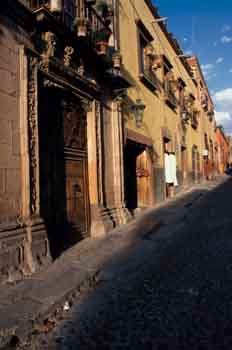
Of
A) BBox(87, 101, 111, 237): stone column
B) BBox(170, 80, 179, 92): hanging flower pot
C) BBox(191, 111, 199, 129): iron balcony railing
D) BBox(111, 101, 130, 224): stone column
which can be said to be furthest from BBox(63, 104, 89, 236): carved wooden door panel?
BBox(191, 111, 199, 129): iron balcony railing

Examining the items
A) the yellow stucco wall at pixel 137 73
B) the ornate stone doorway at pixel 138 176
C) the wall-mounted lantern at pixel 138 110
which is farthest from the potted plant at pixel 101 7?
the ornate stone doorway at pixel 138 176

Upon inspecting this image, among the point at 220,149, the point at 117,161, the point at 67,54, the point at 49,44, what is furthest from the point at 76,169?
the point at 220,149

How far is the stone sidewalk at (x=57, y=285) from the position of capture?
262cm

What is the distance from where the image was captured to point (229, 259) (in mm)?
4242

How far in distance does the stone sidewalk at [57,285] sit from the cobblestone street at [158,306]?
0.55 feet

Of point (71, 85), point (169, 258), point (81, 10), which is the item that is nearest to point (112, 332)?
point (169, 258)

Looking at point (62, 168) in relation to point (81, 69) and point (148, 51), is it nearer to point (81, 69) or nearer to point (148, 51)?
point (81, 69)

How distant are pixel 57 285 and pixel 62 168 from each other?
2690 mm

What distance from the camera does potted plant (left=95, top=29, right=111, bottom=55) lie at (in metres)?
6.54

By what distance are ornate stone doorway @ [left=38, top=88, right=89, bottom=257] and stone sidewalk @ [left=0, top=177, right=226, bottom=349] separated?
428 mm

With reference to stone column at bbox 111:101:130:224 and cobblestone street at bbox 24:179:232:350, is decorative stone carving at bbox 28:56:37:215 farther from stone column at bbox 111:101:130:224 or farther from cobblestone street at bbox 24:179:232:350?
stone column at bbox 111:101:130:224

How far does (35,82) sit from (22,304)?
3196 mm

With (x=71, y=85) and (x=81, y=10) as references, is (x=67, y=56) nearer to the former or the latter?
(x=71, y=85)

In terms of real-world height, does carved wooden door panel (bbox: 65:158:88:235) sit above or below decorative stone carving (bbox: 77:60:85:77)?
below
